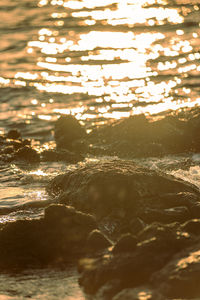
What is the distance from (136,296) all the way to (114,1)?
2716 centimetres

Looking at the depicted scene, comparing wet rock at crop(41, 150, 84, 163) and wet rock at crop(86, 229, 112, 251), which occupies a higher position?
wet rock at crop(86, 229, 112, 251)

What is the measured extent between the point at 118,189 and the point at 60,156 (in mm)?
5602

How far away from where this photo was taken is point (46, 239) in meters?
8.02

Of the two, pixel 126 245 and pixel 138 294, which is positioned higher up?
pixel 126 245

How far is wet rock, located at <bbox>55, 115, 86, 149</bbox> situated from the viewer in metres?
16.4

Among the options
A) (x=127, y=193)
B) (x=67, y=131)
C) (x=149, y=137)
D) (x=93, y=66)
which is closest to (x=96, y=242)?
(x=127, y=193)

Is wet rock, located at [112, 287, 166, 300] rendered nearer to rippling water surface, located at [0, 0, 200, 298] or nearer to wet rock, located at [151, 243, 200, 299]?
wet rock, located at [151, 243, 200, 299]

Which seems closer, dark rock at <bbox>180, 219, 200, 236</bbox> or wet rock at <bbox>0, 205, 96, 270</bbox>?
dark rock at <bbox>180, 219, 200, 236</bbox>

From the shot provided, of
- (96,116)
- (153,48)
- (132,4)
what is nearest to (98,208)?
(96,116)

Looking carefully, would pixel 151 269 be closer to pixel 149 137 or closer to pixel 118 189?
pixel 118 189

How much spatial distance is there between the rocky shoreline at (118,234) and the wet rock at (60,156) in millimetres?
468

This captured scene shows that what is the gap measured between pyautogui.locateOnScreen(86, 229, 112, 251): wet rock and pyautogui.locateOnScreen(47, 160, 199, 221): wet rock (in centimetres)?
142

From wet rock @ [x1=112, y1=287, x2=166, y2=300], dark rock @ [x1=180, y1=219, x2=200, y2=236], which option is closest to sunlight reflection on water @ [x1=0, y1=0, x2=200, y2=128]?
dark rock @ [x1=180, y1=219, x2=200, y2=236]

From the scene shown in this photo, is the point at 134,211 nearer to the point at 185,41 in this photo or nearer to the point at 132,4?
the point at 185,41
